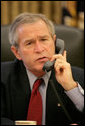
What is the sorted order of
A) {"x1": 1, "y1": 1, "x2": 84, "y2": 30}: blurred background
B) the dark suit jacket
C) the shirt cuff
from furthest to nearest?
{"x1": 1, "y1": 1, "x2": 84, "y2": 30}: blurred background
the dark suit jacket
the shirt cuff

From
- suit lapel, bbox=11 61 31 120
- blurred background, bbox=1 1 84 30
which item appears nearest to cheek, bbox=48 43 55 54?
suit lapel, bbox=11 61 31 120

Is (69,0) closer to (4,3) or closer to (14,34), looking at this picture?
(4,3)

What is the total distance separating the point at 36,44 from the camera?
1.39 meters

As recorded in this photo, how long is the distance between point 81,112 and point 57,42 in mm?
416

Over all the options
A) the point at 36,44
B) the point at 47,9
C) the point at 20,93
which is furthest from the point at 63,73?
the point at 47,9

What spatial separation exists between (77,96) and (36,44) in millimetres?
314

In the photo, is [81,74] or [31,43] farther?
[81,74]

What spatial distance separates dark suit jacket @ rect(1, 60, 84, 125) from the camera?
1.35m

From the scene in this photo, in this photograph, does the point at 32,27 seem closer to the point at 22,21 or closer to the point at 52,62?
the point at 22,21

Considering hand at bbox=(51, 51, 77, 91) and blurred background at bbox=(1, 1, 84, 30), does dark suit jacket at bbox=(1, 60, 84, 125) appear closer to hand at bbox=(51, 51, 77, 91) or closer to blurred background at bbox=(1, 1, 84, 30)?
hand at bbox=(51, 51, 77, 91)

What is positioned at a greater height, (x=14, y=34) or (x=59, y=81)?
(x=14, y=34)

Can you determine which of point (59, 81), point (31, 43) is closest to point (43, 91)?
point (59, 81)

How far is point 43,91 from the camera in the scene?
1437 mm

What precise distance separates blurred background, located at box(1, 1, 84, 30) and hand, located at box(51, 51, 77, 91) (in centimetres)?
175
